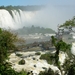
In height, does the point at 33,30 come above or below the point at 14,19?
below

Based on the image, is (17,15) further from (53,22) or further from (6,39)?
(6,39)

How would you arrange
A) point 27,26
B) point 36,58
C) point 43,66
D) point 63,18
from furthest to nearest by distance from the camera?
point 63,18, point 27,26, point 36,58, point 43,66

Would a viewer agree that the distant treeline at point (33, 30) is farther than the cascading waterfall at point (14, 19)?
Yes

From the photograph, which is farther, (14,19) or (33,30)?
(33,30)

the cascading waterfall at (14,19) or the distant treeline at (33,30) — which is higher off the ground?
the cascading waterfall at (14,19)

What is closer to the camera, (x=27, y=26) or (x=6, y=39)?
(x=6, y=39)

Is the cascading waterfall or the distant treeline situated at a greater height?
the cascading waterfall

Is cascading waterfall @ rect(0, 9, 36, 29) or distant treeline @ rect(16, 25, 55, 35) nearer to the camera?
cascading waterfall @ rect(0, 9, 36, 29)

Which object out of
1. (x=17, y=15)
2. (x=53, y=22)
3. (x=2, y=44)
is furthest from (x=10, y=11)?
(x=2, y=44)
